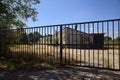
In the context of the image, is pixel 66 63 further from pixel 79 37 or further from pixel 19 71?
pixel 19 71

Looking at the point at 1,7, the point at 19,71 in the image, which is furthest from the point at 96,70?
the point at 1,7

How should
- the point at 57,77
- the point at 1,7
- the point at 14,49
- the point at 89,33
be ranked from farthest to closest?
the point at 1,7
the point at 14,49
the point at 89,33
the point at 57,77

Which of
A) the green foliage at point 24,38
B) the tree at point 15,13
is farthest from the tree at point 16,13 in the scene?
the green foliage at point 24,38

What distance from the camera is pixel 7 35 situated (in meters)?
12.7

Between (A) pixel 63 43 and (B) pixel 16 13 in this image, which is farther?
(B) pixel 16 13

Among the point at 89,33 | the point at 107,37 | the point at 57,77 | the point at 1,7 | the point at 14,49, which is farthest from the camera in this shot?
the point at 1,7

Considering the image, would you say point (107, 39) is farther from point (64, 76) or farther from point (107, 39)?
point (64, 76)

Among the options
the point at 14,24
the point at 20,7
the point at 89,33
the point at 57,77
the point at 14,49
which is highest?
the point at 20,7

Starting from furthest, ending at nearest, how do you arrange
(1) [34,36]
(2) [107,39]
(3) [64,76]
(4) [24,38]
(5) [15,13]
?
(5) [15,13], (4) [24,38], (1) [34,36], (2) [107,39], (3) [64,76]

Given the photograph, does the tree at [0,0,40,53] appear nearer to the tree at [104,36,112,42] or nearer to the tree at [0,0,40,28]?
the tree at [0,0,40,28]

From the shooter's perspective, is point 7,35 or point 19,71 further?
point 7,35

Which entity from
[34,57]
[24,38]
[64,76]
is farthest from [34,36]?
[64,76]

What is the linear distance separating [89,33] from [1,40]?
20.9ft

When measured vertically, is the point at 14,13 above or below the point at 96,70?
above
